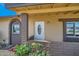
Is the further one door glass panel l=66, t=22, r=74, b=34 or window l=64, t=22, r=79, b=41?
door glass panel l=66, t=22, r=74, b=34

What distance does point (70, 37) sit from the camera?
14828mm

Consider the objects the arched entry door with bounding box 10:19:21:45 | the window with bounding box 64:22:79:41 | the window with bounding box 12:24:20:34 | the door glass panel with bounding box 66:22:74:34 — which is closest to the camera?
the window with bounding box 64:22:79:41

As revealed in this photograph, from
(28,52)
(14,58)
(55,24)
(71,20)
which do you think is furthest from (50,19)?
(14,58)

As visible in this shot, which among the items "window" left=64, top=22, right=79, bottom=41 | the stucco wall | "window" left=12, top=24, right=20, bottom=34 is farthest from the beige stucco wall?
the stucco wall

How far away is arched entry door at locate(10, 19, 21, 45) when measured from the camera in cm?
1955

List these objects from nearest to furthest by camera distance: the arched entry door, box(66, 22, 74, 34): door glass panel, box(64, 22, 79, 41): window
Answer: box(64, 22, 79, 41): window → box(66, 22, 74, 34): door glass panel → the arched entry door

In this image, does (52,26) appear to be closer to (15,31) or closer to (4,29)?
(15,31)

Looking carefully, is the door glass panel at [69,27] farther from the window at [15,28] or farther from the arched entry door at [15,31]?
the window at [15,28]

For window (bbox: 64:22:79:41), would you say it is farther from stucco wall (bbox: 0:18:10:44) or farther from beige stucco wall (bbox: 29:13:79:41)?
stucco wall (bbox: 0:18:10:44)

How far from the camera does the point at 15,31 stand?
20000 millimetres

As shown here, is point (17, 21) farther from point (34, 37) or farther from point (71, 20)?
point (71, 20)

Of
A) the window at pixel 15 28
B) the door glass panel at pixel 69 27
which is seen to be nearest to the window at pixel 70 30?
the door glass panel at pixel 69 27

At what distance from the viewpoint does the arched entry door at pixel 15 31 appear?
64.1 feet

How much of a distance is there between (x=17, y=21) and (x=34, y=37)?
4442 millimetres
